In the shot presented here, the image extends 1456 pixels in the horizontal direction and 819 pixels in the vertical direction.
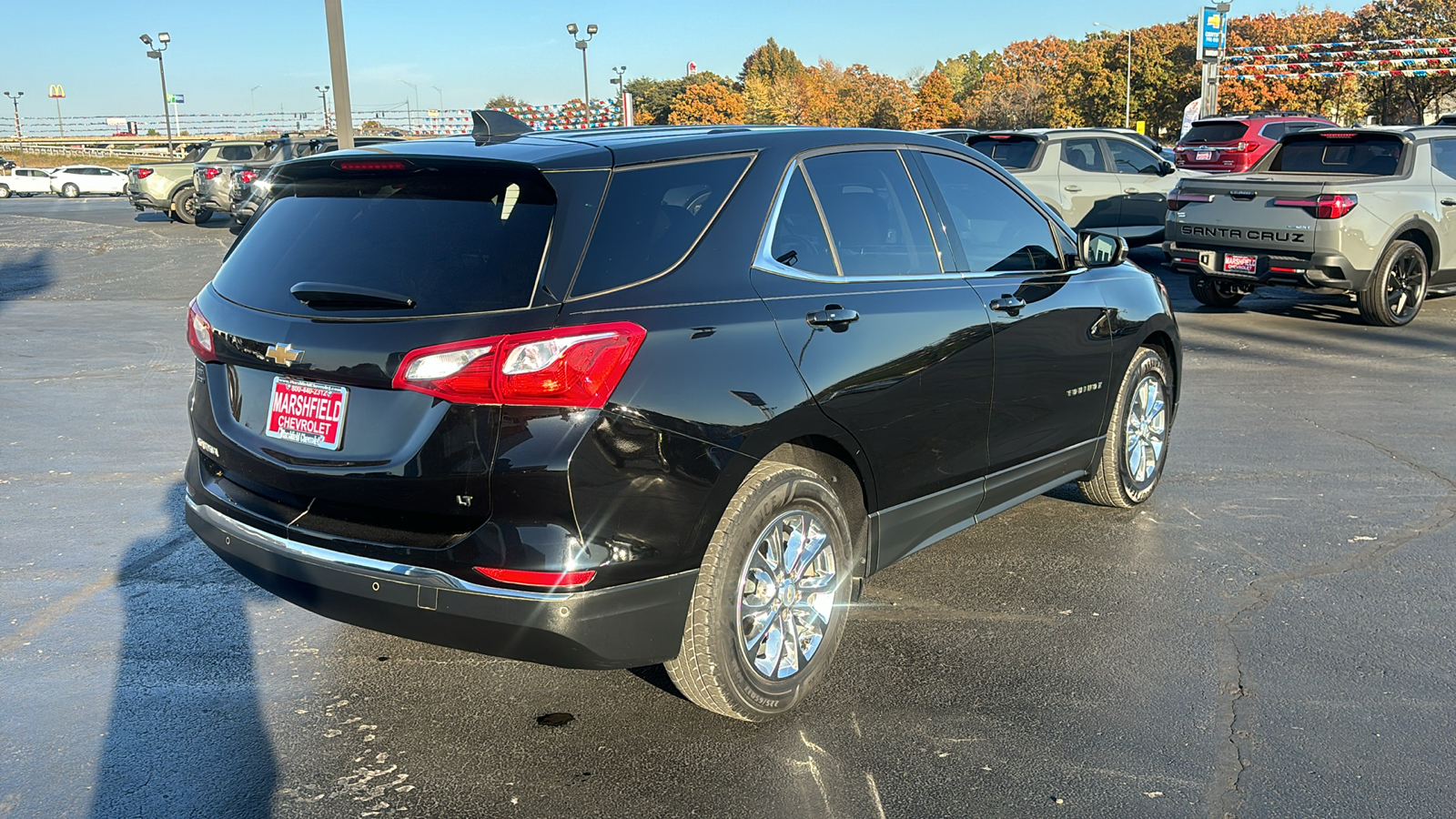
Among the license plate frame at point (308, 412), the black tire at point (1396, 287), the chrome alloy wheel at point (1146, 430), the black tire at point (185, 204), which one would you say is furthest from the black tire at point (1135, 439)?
the black tire at point (185, 204)

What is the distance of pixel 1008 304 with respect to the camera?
4.39m

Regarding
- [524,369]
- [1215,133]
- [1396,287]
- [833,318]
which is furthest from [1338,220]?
[1215,133]

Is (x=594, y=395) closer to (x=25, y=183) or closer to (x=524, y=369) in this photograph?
(x=524, y=369)

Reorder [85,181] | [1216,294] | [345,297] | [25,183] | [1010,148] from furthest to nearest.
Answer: [85,181]
[25,183]
[1010,148]
[1216,294]
[345,297]

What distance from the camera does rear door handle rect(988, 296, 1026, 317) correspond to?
4.32 metres

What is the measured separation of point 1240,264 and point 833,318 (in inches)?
345

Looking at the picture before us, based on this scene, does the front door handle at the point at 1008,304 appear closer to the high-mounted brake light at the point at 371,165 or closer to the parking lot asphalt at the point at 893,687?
the parking lot asphalt at the point at 893,687

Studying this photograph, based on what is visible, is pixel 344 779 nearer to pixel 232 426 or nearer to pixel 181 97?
pixel 232 426

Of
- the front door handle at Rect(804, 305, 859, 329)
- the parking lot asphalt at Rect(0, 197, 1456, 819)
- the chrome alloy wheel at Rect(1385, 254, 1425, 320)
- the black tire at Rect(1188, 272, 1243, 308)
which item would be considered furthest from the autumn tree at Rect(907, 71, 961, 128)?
the front door handle at Rect(804, 305, 859, 329)

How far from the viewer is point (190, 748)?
328cm

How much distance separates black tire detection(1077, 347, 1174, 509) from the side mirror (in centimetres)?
49

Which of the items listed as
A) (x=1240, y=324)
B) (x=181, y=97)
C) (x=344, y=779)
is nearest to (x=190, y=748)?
(x=344, y=779)

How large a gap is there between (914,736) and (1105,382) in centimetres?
229

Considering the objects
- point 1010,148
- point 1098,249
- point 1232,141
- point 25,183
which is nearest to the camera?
point 1098,249
